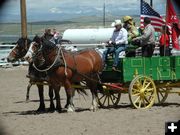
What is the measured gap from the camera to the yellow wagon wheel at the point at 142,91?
892cm

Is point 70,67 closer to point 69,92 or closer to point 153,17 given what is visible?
point 69,92

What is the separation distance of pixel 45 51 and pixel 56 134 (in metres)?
3.03

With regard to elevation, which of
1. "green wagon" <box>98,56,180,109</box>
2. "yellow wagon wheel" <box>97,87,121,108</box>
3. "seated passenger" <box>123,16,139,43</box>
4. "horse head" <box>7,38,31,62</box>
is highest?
"seated passenger" <box>123,16,139,43</box>

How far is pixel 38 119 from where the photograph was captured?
7.65m

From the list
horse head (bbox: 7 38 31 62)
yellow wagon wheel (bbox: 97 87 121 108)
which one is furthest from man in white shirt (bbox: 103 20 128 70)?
horse head (bbox: 7 38 31 62)

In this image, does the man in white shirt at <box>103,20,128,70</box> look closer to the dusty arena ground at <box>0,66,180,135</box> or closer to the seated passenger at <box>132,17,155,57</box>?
the seated passenger at <box>132,17,155,57</box>

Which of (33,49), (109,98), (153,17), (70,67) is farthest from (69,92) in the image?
(153,17)

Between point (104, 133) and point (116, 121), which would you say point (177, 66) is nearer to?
point (116, 121)

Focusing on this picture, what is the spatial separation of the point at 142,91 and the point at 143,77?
29cm

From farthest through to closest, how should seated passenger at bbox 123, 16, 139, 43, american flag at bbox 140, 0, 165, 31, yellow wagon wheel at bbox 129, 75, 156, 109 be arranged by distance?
seated passenger at bbox 123, 16, 139, 43
yellow wagon wheel at bbox 129, 75, 156, 109
american flag at bbox 140, 0, 165, 31

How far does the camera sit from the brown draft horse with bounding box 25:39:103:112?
859 centimetres

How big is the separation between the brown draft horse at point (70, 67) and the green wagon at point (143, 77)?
31 centimetres

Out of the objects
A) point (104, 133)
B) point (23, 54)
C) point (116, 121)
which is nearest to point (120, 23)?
point (23, 54)

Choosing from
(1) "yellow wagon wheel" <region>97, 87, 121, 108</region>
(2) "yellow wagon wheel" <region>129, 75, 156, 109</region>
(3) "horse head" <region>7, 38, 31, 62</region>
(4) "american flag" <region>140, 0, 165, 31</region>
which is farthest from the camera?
(1) "yellow wagon wheel" <region>97, 87, 121, 108</region>
